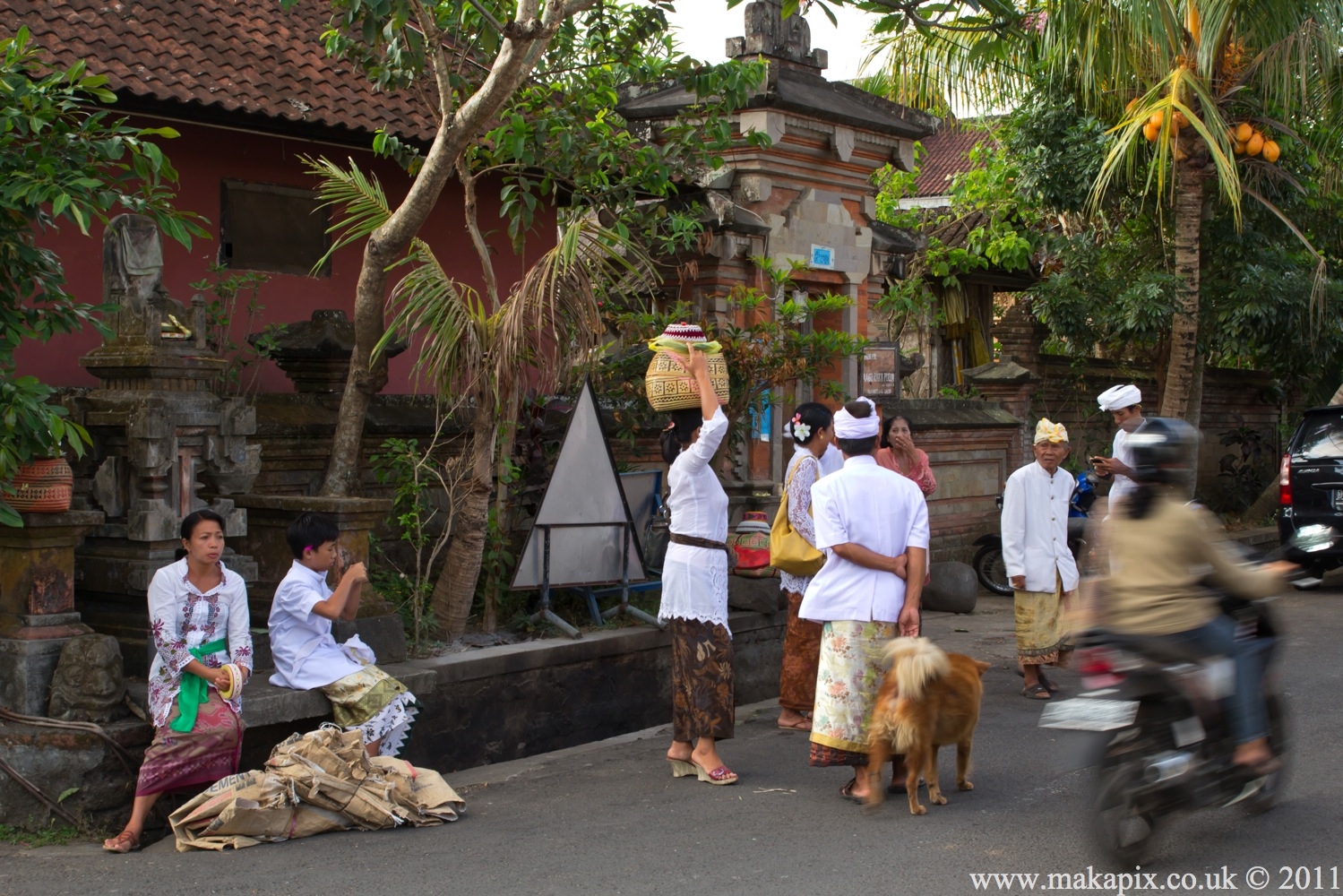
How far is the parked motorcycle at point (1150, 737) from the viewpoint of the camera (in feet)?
15.1

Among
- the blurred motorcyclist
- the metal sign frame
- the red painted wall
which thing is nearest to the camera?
the blurred motorcyclist

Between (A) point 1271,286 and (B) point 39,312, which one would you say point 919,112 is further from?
(B) point 39,312

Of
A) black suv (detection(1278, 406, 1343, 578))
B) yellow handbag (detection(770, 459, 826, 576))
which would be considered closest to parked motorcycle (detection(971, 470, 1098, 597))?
black suv (detection(1278, 406, 1343, 578))

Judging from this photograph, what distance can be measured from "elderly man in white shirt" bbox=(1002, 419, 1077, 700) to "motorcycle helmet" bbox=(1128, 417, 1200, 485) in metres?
2.81

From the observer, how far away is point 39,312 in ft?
19.4

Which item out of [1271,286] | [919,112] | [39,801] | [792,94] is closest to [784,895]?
[39,801]

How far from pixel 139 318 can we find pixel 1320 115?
12.6 metres

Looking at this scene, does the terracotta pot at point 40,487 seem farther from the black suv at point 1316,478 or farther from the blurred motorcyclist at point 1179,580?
the black suv at point 1316,478

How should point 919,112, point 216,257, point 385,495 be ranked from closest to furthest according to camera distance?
1. point 385,495
2. point 216,257
3. point 919,112

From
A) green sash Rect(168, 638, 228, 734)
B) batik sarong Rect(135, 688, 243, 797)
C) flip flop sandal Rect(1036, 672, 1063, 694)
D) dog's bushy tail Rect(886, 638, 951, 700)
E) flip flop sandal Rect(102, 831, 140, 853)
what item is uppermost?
dog's bushy tail Rect(886, 638, 951, 700)

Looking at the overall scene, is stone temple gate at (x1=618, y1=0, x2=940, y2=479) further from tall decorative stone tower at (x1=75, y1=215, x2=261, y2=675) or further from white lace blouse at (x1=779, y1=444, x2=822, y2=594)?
tall decorative stone tower at (x1=75, y1=215, x2=261, y2=675)

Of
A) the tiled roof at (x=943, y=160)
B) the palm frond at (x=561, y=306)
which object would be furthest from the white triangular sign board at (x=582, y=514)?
the tiled roof at (x=943, y=160)

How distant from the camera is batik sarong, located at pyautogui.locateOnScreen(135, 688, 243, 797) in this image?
5375mm

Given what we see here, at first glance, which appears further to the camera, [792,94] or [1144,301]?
[1144,301]
